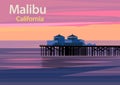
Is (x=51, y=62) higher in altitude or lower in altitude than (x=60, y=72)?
lower

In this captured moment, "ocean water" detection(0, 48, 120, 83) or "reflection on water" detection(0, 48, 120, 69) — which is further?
"reflection on water" detection(0, 48, 120, 69)

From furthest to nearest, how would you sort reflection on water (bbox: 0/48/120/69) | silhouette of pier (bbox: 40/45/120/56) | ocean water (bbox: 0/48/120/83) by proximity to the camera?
silhouette of pier (bbox: 40/45/120/56) → reflection on water (bbox: 0/48/120/69) → ocean water (bbox: 0/48/120/83)

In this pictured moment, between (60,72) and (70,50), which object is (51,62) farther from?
(70,50)

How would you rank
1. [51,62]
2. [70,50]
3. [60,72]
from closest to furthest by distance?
[60,72] < [51,62] < [70,50]

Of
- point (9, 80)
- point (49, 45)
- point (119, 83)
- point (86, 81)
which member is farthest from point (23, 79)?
point (49, 45)

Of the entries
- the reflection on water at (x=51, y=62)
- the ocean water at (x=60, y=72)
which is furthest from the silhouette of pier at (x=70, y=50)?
the ocean water at (x=60, y=72)

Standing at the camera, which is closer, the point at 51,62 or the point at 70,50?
the point at 51,62

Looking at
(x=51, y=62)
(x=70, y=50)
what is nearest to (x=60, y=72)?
(x=51, y=62)

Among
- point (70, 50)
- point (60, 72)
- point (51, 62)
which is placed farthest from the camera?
point (70, 50)

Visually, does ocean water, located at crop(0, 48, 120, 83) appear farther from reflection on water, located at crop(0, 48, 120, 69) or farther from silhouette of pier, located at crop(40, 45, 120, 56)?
silhouette of pier, located at crop(40, 45, 120, 56)

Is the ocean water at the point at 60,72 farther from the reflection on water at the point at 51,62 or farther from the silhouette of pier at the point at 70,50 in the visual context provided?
the silhouette of pier at the point at 70,50

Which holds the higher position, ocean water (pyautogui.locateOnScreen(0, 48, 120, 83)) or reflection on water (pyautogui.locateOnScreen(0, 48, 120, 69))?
ocean water (pyautogui.locateOnScreen(0, 48, 120, 83))

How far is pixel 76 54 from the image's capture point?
278 feet

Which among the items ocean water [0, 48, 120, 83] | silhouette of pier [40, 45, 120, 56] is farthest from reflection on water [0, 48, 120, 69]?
silhouette of pier [40, 45, 120, 56]
